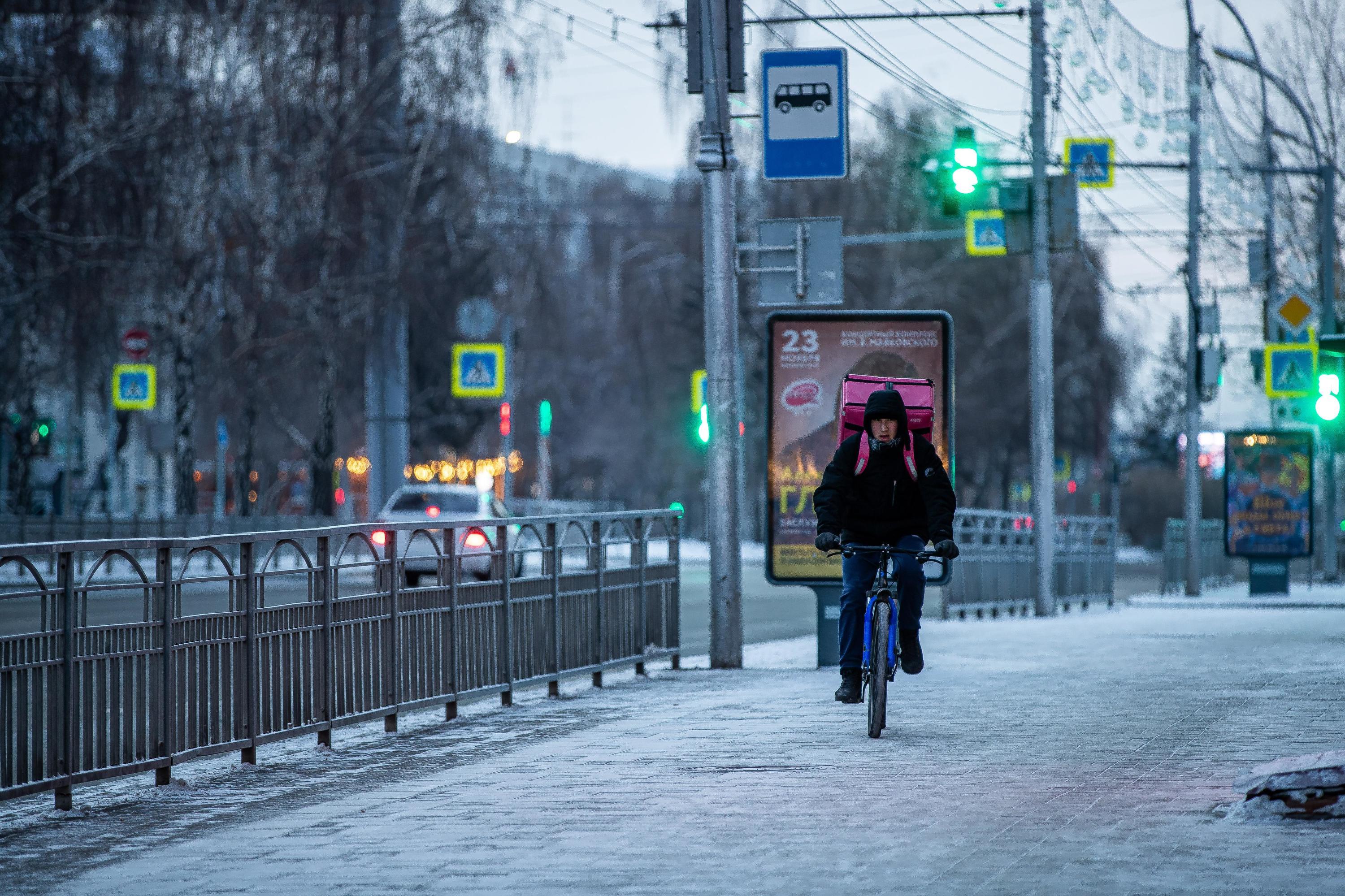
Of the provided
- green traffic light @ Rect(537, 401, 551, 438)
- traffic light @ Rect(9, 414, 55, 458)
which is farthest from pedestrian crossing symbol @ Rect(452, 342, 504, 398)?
traffic light @ Rect(9, 414, 55, 458)

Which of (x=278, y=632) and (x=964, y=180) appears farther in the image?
(x=964, y=180)

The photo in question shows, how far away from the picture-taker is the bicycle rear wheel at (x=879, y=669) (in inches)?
391

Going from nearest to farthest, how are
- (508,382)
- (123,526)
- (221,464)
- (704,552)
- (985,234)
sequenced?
(985,234), (123,526), (508,382), (704,552), (221,464)

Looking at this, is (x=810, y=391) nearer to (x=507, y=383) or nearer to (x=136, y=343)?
(x=136, y=343)

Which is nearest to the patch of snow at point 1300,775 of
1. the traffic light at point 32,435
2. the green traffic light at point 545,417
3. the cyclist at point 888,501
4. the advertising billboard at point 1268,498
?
the cyclist at point 888,501

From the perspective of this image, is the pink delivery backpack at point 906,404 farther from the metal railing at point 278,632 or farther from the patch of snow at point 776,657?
the patch of snow at point 776,657

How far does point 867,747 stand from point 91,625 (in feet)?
12.1

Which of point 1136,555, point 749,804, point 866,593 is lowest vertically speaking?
point 1136,555

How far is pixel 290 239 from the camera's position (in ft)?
117

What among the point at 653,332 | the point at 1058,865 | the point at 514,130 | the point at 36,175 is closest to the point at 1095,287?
the point at 653,332

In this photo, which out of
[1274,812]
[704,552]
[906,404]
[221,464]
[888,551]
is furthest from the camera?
[221,464]

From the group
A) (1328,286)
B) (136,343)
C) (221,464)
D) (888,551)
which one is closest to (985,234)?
(1328,286)

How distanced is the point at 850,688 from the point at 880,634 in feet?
3.04

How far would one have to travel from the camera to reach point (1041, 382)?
2639 cm
